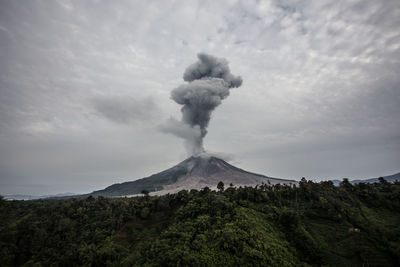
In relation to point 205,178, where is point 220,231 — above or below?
below

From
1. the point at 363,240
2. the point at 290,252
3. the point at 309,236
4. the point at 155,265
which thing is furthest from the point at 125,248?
the point at 363,240

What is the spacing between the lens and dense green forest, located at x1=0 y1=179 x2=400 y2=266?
2366cm

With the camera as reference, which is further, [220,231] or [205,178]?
[205,178]

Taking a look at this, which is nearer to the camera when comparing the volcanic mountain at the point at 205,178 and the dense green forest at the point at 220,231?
the dense green forest at the point at 220,231

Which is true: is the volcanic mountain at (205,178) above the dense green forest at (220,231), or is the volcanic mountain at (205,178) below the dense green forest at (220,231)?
above

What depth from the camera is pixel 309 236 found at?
27.4 meters

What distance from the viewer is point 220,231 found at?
86.5ft

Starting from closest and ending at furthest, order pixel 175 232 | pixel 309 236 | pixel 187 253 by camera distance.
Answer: pixel 187 253, pixel 309 236, pixel 175 232

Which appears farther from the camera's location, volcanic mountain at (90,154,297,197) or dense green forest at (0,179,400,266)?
volcanic mountain at (90,154,297,197)

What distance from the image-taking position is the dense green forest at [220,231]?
23656mm

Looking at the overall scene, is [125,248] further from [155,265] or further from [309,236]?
[309,236]

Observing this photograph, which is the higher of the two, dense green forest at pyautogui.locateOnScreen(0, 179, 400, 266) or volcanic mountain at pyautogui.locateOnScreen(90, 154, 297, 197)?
volcanic mountain at pyautogui.locateOnScreen(90, 154, 297, 197)

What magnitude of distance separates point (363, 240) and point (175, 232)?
84.9 ft

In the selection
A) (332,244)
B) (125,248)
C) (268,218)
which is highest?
(268,218)
